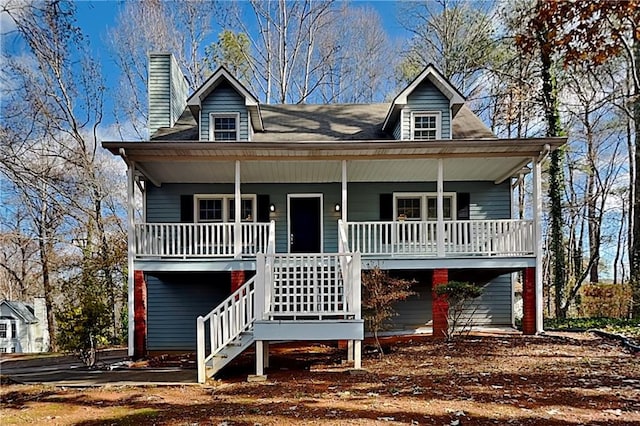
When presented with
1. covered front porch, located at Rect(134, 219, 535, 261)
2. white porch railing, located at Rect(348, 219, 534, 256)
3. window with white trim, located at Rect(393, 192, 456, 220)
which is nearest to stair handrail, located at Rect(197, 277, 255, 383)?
covered front porch, located at Rect(134, 219, 535, 261)

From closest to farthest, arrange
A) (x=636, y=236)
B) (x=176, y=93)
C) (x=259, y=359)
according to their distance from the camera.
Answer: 1. (x=259, y=359)
2. (x=176, y=93)
3. (x=636, y=236)

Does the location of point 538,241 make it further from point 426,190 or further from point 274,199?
point 274,199

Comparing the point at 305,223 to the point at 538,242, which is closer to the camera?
the point at 538,242

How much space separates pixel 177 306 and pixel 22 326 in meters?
15.9

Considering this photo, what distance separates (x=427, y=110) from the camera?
41.1 feet

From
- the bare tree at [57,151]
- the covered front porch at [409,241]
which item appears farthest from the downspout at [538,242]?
the bare tree at [57,151]

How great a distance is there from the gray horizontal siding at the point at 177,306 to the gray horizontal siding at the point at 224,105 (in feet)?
12.7

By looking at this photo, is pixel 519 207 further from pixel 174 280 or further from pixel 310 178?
pixel 174 280

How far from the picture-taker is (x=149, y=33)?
22688mm

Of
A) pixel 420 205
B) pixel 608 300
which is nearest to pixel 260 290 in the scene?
pixel 420 205

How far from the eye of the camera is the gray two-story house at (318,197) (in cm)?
1080

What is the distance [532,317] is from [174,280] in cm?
880

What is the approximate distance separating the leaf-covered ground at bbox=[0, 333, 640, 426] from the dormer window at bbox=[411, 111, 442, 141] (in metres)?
5.69

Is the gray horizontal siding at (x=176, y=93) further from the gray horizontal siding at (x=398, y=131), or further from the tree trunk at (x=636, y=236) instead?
the tree trunk at (x=636, y=236)
